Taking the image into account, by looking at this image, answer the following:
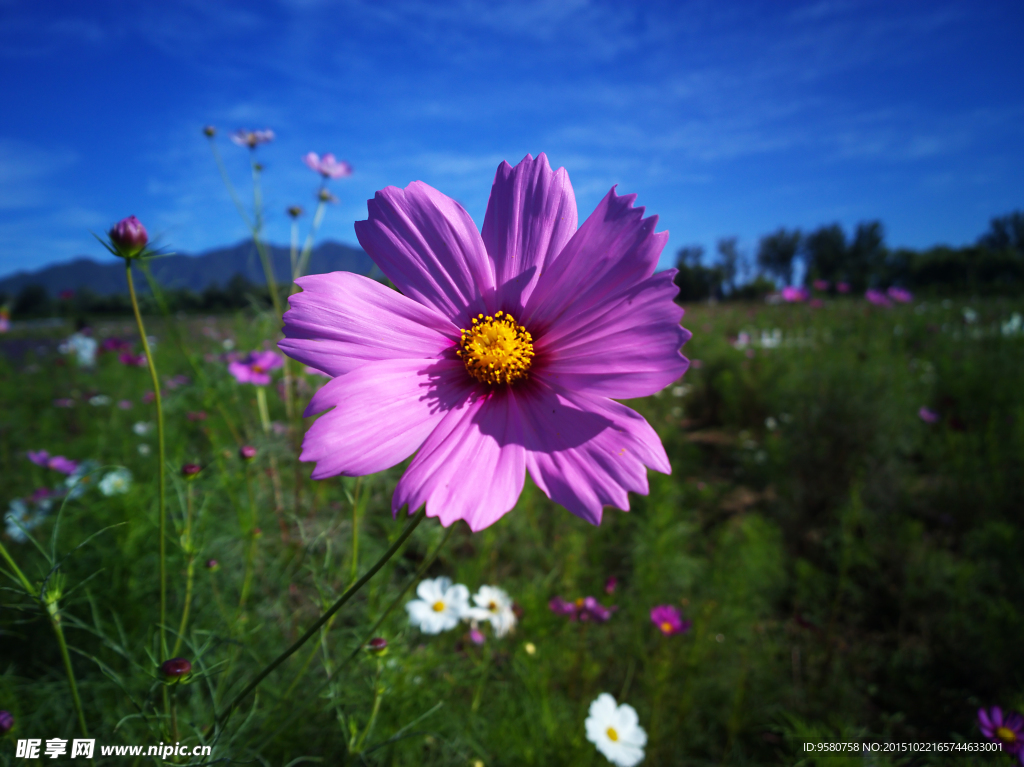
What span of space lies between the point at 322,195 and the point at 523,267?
1.48 metres

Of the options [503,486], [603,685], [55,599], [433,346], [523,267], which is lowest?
[603,685]

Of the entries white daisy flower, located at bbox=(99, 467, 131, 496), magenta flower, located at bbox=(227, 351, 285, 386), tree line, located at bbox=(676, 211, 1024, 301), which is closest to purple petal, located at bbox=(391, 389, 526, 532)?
magenta flower, located at bbox=(227, 351, 285, 386)

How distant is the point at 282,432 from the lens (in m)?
1.80

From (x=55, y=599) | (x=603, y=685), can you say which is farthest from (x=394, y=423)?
(x=603, y=685)

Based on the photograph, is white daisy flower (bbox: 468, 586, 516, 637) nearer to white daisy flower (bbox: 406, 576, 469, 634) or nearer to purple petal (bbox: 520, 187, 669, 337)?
white daisy flower (bbox: 406, 576, 469, 634)

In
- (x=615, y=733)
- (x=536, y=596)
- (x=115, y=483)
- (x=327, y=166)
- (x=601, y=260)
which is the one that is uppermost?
(x=327, y=166)

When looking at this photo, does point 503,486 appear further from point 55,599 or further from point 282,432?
point 282,432

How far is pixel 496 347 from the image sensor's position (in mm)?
601

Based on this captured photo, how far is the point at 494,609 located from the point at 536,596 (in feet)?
0.79

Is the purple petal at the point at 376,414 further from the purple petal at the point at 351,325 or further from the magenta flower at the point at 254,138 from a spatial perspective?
the magenta flower at the point at 254,138

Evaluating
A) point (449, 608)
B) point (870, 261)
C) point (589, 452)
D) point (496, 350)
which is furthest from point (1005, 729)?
point (870, 261)

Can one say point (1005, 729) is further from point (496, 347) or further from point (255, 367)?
point (255, 367)

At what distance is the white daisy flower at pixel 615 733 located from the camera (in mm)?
1015

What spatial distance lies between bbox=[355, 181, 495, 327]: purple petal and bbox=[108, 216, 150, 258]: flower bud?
0.23m
